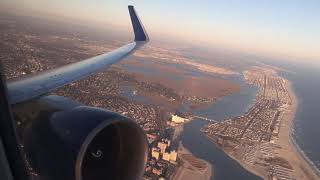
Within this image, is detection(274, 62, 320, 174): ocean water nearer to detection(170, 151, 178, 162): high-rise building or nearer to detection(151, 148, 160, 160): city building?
detection(170, 151, 178, 162): high-rise building

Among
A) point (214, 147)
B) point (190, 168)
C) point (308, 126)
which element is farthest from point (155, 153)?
point (308, 126)

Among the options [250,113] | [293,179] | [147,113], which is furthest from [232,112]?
[293,179]

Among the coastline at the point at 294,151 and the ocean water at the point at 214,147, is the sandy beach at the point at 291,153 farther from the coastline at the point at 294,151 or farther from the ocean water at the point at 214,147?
the ocean water at the point at 214,147

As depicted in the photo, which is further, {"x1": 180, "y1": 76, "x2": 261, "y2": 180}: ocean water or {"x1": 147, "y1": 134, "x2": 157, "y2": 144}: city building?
{"x1": 180, "y1": 76, "x2": 261, "y2": 180}: ocean water

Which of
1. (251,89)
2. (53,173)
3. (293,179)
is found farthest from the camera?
(251,89)

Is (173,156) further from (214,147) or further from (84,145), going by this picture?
(84,145)

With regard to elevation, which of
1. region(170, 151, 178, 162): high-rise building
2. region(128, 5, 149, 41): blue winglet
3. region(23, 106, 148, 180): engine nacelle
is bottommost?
region(170, 151, 178, 162): high-rise building

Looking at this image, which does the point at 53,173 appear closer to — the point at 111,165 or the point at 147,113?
the point at 111,165

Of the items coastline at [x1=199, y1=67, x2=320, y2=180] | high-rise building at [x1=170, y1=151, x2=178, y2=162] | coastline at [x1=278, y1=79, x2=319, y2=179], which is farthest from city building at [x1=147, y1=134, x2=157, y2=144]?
coastline at [x1=278, y1=79, x2=319, y2=179]
